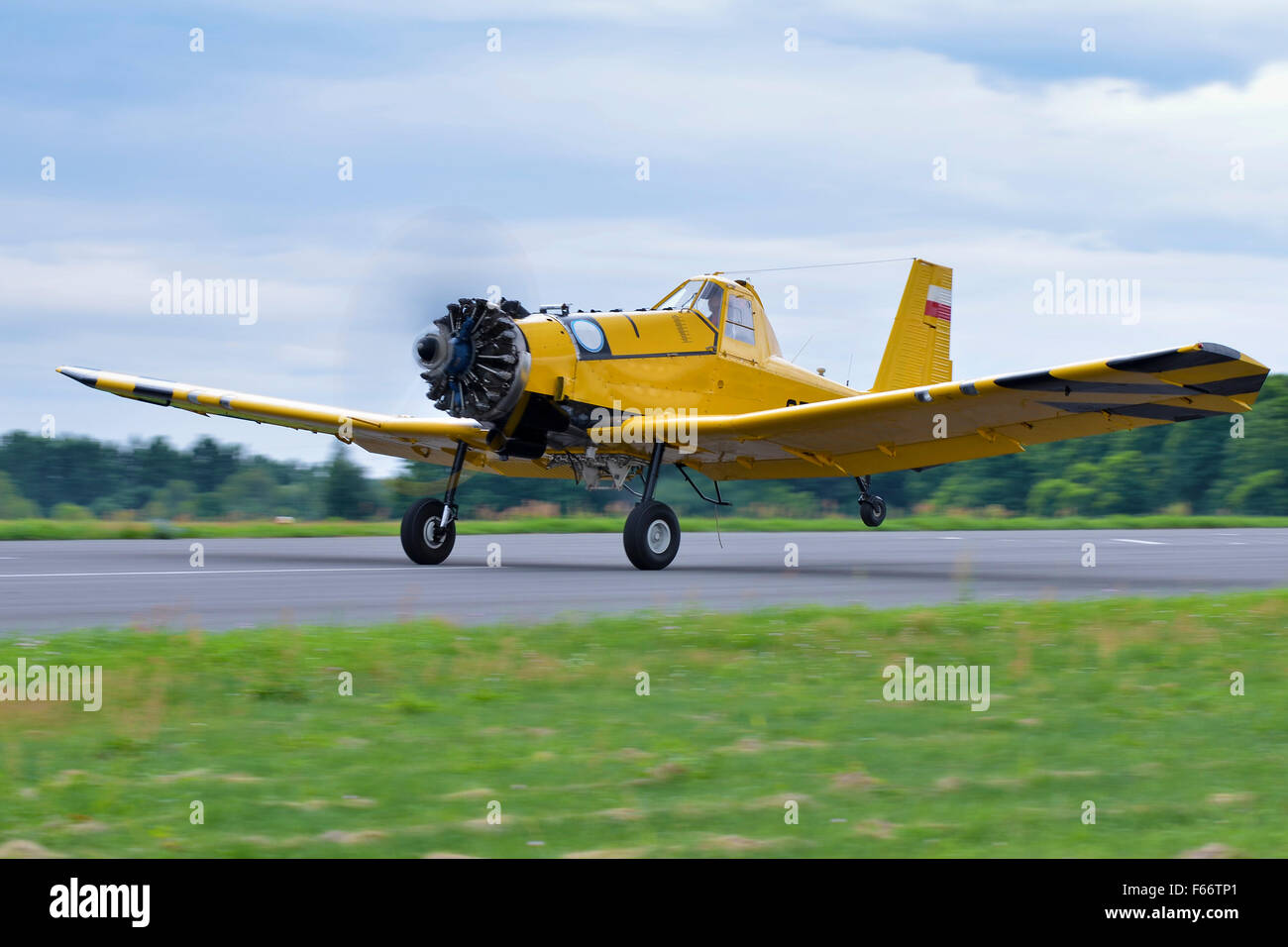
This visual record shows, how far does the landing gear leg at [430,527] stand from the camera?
720 inches

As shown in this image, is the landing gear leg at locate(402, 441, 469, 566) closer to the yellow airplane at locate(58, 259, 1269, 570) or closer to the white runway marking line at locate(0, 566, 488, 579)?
the yellow airplane at locate(58, 259, 1269, 570)

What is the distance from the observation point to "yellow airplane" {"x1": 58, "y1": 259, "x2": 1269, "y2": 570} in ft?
51.7

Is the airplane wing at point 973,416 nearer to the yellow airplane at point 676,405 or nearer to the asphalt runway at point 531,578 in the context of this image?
the yellow airplane at point 676,405

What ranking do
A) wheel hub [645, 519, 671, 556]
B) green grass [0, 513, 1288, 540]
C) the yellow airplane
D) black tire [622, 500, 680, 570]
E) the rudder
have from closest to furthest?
the yellow airplane < black tire [622, 500, 680, 570] < wheel hub [645, 519, 671, 556] < the rudder < green grass [0, 513, 1288, 540]

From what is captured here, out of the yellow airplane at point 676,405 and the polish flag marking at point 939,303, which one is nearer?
the yellow airplane at point 676,405

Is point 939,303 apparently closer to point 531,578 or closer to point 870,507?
point 870,507

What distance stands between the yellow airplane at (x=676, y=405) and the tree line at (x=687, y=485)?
1757 mm

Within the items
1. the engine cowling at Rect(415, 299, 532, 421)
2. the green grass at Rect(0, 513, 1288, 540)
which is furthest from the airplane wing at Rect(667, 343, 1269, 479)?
the green grass at Rect(0, 513, 1288, 540)

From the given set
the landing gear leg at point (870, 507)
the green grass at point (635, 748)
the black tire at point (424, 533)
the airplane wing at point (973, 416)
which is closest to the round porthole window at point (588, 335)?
the airplane wing at point (973, 416)

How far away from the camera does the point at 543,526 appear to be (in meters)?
30.7

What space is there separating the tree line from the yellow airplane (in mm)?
1757

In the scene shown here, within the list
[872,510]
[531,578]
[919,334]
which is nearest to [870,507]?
[872,510]

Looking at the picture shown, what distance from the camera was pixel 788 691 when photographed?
735cm

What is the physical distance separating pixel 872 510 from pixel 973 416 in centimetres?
547
